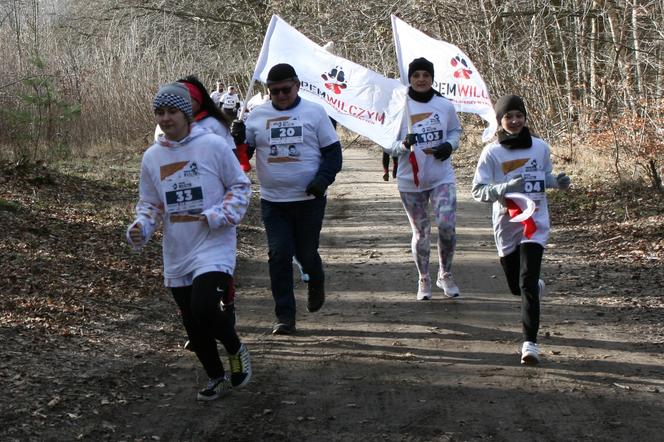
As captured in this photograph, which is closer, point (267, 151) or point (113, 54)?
point (267, 151)

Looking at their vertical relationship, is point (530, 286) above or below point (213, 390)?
above

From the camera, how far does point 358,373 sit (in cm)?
647

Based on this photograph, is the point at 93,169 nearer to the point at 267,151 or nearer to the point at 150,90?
the point at 150,90

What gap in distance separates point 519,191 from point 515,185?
0.10 metres

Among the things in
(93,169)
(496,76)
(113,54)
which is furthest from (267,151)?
(113,54)

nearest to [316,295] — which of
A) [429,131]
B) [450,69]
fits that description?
[429,131]

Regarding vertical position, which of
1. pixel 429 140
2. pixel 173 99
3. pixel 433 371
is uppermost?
pixel 173 99

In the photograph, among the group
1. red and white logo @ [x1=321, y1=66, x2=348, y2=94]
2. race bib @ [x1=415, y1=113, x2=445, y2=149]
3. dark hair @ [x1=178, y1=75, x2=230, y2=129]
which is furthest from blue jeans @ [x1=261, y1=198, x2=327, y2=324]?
red and white logo @ [x1=321, y1=66, x2=348, y2=94]

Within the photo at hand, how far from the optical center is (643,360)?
21.8 ft

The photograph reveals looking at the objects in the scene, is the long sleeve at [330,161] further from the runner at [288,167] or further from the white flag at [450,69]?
the white flag at [450,69]

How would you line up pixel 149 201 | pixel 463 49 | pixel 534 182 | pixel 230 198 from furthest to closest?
pixel 463 49, pixel 534 182, pixel 149 201, pixel 230 198

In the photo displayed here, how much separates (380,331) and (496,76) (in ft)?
51.7

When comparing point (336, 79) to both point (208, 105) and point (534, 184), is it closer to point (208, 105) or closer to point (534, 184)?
point (208, 105)

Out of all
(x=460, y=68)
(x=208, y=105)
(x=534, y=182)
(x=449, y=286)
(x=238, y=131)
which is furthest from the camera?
(x=460, y=68)
